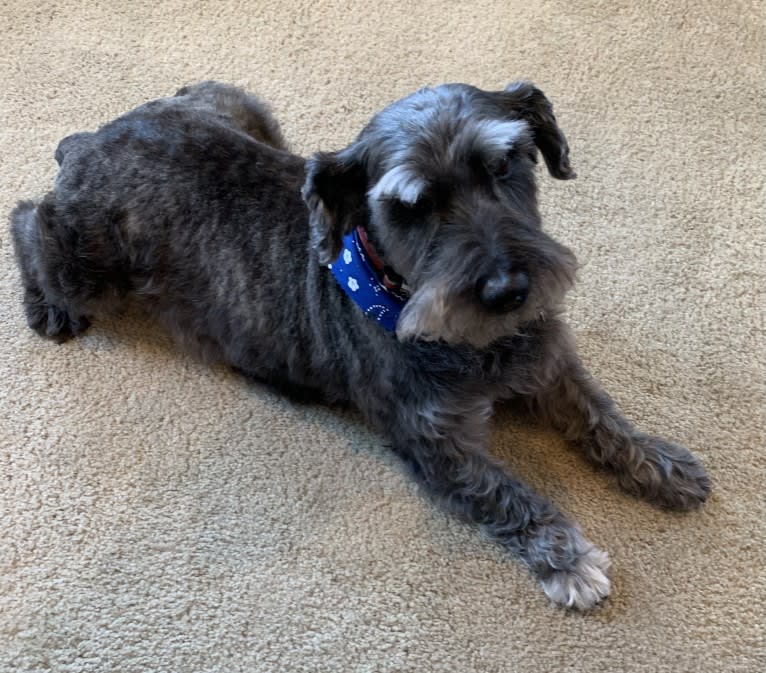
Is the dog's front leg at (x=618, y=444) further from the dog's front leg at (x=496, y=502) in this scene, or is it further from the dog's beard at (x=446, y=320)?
the dog's beard at (x=446, y=320)

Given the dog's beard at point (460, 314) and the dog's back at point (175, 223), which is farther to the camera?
the dog's back at point (175, 223)

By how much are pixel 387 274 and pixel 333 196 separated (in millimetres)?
211

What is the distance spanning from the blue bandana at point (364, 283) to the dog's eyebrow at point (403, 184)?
9.1 inches

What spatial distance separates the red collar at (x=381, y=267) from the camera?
170cm

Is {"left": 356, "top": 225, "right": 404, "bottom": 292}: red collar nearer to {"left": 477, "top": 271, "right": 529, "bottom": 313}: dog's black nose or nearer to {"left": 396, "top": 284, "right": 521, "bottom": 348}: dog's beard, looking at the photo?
{"left": 396, "top": 284, "right": 521, "bottom": 348}: dog's beard

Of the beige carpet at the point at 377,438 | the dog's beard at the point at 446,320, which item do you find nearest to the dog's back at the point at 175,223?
the beige carpet at the point at 377,438

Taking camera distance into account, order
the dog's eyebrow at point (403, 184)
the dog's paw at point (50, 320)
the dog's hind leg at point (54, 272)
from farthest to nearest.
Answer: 1. the dog's paw at point (50, 320)
2. the dog's hind leg at point (54, 272)
3. the dog's eyebrow at point (403, 184)

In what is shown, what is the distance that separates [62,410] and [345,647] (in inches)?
41.7

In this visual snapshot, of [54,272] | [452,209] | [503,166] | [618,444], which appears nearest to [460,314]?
[452,209]

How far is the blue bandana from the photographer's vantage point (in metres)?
1.70

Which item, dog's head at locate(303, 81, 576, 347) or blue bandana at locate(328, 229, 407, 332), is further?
blue bandana at locate(328, 229, 407, 332)

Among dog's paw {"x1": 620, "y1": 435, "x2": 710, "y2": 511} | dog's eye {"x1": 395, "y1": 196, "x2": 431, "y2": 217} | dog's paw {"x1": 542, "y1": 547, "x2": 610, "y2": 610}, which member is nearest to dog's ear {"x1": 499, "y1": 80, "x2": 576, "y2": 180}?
dog's eye {"x1": 395, "y1": 196, "x2": 431, "y2": 217}

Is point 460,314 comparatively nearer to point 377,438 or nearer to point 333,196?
point 333,196

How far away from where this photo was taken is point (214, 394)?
7.27 ft
